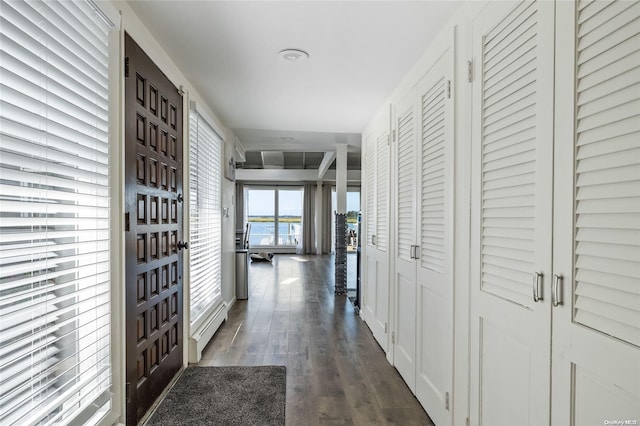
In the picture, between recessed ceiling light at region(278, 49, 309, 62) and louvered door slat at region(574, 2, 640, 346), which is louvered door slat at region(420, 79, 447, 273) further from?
louvered door slat at region(574, 2, 640, 346)

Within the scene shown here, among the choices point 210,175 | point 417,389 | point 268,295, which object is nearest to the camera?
point 417,389

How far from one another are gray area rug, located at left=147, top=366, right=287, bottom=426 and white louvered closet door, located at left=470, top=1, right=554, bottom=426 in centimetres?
131

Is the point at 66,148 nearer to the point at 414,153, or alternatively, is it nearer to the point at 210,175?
the point at 414,153

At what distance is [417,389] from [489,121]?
1.83 metres

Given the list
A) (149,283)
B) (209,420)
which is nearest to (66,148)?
(149,283)

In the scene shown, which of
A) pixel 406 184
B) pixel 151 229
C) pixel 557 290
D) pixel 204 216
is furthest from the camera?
pixel 204 216

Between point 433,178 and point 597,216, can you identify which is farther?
point 433,178

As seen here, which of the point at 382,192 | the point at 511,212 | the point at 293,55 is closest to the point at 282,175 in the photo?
the point at 382,192

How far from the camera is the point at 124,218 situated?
1.84 m

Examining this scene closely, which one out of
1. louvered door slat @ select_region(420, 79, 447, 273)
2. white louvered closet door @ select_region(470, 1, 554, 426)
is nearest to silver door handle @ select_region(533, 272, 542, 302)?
white louvered closet door @ select_region(470, 1, 554, 426)

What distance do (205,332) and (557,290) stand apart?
3.01 meters

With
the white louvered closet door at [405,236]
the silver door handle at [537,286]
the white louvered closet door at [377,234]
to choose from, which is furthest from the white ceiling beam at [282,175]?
the silver door handle at [537,286]

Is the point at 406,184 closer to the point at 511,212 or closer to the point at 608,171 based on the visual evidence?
the point at 511,212

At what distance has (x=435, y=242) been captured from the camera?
2223 mm
